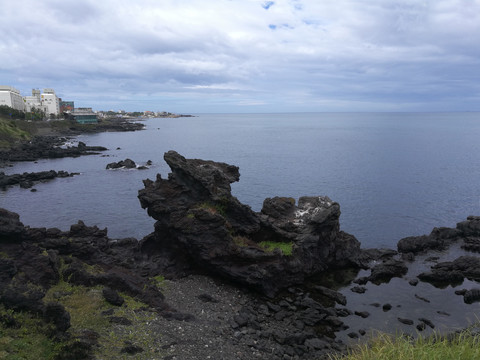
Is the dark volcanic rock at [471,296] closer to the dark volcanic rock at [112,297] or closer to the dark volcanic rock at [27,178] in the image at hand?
the dark volcanic rock at [112,297]

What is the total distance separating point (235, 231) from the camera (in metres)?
33.2

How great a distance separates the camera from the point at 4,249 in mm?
26125

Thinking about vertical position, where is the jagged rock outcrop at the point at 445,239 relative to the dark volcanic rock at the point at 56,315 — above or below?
below

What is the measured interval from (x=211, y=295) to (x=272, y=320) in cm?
518

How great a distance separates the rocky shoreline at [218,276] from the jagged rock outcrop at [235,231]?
10 centimetres

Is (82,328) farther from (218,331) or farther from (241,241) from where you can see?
(241,241)

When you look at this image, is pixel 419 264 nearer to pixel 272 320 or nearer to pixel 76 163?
pixel 272 320

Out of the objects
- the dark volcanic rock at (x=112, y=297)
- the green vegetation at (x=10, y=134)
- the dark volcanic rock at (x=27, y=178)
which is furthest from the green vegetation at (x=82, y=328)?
the green vegetation at (x=10, y=134)

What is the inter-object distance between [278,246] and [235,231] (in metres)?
4.13

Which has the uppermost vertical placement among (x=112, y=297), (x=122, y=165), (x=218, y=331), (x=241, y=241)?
(x=122, y=165)

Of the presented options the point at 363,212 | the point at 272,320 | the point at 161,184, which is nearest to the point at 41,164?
the point at 161,184

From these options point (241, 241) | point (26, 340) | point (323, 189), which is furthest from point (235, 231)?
point (323, 189)

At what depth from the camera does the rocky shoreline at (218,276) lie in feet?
68.4

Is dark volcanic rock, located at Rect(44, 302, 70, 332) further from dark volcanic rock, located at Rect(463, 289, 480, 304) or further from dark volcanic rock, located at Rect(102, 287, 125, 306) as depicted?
dark volcanic rock, located at Rect(463, 289, 480, 304)
